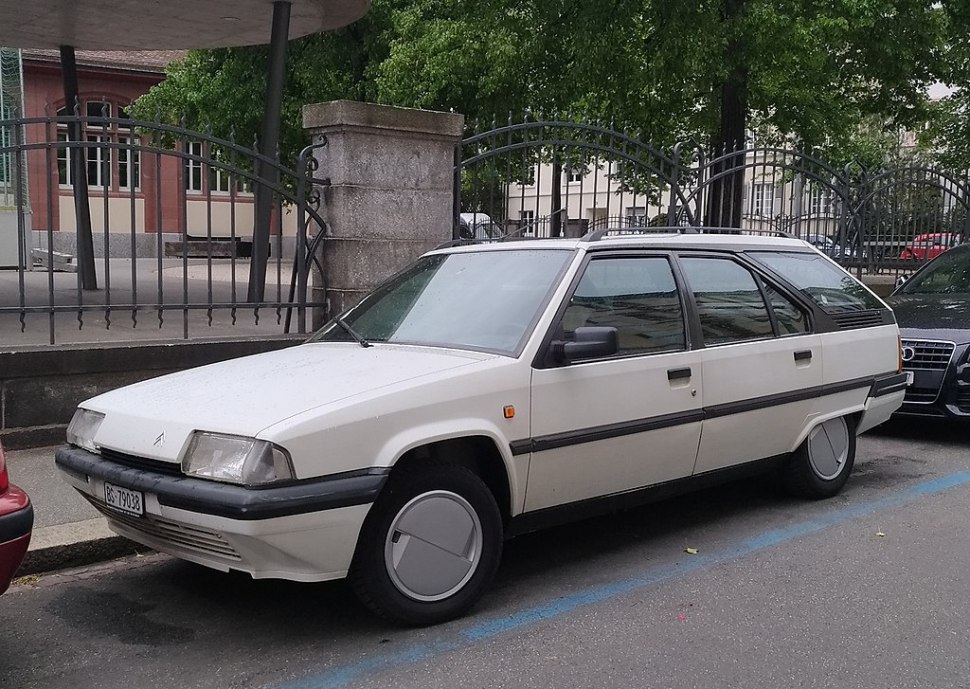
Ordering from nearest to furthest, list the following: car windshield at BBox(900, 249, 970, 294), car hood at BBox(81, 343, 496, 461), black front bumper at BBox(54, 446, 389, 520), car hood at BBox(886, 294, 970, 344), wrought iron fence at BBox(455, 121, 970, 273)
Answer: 1. black front bumper at BBox(54, 446, 389, 520)
2. car hood at BBox(81, 343, 496, 461)
3. car hood at BBox(886, 294, 970, 344)
4. car windshield at BBox(900, 249, 970, 294)
5. wrought iron fence at BBox(455, 121, 970, 273)

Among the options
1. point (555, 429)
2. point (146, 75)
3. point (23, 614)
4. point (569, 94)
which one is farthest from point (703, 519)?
point (146, 75)

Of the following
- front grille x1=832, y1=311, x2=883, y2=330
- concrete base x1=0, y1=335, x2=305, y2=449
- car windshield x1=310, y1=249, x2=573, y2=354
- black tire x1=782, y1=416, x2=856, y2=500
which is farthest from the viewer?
concrete base x1=0, y1=335, x2=305, y2=449

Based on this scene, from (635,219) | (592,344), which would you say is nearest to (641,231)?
(592,344)

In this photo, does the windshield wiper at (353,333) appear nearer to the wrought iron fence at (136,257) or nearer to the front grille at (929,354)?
the wrought iron fence at (136,257)

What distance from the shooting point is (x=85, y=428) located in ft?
14.3

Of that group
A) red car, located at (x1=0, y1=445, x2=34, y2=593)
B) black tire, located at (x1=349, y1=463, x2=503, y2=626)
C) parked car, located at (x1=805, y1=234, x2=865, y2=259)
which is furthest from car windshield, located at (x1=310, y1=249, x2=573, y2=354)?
parked car, located at (x1=805, y1=234, x2=865, y2=259)

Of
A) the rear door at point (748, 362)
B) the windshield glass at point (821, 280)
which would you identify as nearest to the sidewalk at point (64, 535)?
the rear door at point (748, 362)

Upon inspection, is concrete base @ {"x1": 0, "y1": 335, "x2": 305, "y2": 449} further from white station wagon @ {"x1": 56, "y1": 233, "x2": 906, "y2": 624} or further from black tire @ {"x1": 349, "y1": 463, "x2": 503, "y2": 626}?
black tire @ {"x1": 349, "y1": 463, "x2": 503, "y2": 626}

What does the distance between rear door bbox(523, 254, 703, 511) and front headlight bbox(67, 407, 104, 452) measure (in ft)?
6.27

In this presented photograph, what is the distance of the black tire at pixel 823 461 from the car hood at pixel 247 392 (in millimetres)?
2538

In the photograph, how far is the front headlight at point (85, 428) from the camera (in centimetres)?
426

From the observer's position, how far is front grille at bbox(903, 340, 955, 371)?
7.87 metres

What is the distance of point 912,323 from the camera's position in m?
8.36

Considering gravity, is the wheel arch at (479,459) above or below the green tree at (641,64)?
below
